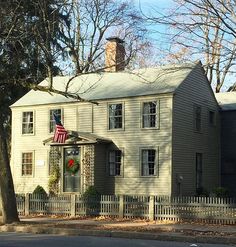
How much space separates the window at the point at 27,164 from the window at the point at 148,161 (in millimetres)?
7380

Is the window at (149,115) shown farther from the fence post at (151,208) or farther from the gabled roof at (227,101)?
the fence post at (151,208)

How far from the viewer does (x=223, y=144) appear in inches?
1251

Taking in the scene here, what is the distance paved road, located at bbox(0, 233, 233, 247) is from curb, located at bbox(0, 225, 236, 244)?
47 cm

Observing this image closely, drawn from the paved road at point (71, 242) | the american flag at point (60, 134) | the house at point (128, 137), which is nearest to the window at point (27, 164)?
the house at point (128, 137)

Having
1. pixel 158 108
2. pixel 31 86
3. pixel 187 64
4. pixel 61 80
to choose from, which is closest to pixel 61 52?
pixel 31 86

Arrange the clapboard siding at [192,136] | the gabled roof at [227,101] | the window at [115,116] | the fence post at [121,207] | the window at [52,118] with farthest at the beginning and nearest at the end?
the gabled roof at [227,101] → the window at [52,118] → the window at [115,116] → the clapboard siding at [192,136] → the fence post at [121,207]

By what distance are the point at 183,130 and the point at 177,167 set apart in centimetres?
212

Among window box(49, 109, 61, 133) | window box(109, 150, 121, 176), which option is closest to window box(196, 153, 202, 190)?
window box(109, 150, 121, 176)

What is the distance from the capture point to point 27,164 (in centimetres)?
3128

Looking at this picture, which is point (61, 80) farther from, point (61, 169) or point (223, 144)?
point (223, 144)

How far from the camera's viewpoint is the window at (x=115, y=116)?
28.6m

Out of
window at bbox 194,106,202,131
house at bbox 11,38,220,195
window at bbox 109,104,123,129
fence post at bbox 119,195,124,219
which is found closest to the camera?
fence post at bbox 119,195,124,219

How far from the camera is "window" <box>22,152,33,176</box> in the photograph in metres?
31.1

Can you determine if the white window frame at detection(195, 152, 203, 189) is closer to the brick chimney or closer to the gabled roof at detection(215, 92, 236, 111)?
the gabled roof at detection(215, 92, 236, 111)
